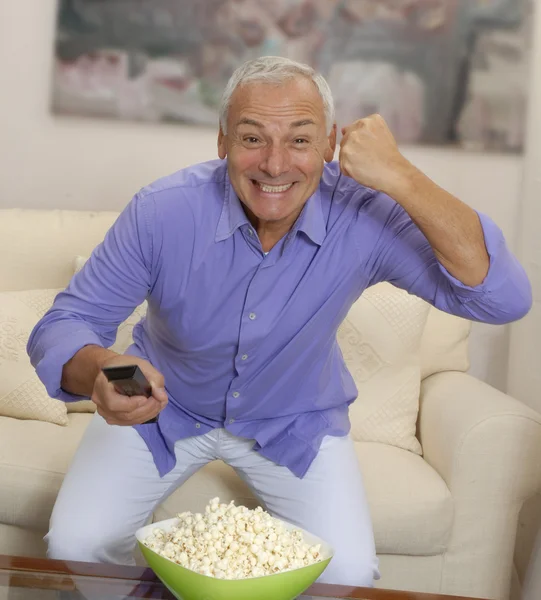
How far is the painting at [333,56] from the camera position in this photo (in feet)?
9.32

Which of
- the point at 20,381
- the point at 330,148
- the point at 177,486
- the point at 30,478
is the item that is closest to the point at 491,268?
the point at 330,148

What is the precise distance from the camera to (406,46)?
9.38 ft

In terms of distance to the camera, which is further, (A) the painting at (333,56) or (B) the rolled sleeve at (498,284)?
(A) the painting at (333,56)

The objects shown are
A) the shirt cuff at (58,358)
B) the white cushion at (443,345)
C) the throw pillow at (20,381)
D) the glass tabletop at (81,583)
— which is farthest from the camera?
the white cushion at (443,345)

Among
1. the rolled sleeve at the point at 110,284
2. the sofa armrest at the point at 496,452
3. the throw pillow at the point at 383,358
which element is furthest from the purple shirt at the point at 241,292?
the throw pillow at the point at 383,358

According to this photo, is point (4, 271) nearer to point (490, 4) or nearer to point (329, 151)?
point (329, 151)

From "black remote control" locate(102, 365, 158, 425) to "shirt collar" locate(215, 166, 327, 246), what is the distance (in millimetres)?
471

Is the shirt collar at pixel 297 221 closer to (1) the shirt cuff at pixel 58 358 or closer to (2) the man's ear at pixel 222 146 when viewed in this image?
(2) the man's ear at pixel 222 146

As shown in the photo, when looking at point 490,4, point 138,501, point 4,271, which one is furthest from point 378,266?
point 490,4

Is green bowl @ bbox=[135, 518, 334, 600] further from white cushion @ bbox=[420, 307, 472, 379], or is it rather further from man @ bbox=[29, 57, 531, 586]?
white cushion @ bbox=[420, 307, 472, 379]

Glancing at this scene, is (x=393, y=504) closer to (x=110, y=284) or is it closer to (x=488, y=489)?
(x=488, y=489)

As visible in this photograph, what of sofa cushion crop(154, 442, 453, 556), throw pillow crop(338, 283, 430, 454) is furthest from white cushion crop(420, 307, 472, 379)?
sofa cushion crop(154, 442, 453, 556)

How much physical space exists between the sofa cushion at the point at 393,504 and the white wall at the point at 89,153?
3.47 feet

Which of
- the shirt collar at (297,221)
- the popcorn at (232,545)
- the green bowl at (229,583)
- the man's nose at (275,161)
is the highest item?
the man's nose at (275,161)
